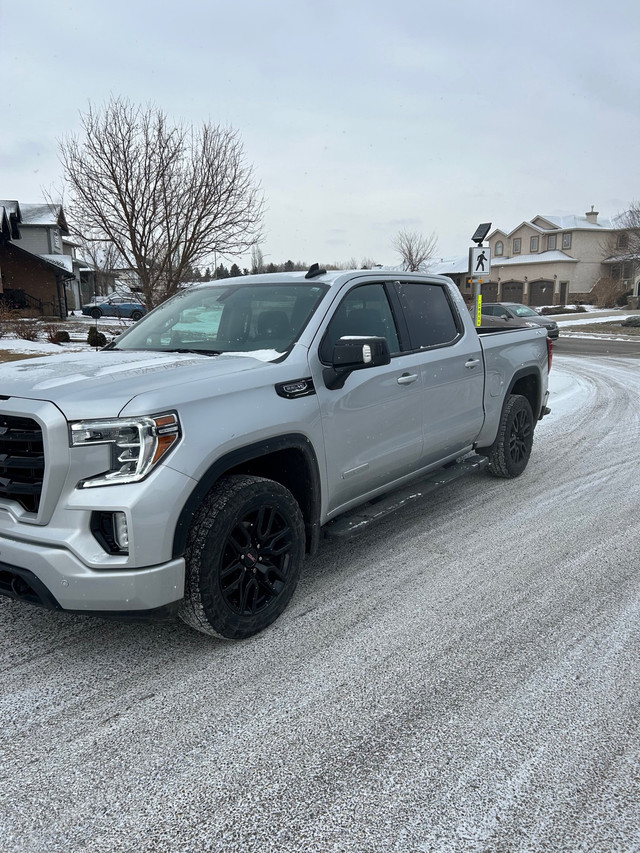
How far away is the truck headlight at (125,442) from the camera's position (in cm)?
270

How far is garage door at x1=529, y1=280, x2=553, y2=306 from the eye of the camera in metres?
59.2

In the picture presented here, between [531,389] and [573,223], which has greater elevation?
[573,223]

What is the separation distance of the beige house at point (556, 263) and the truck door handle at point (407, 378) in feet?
195

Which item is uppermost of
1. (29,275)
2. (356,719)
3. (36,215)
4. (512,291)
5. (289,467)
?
(36,215)

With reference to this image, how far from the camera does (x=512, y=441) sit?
608 cm

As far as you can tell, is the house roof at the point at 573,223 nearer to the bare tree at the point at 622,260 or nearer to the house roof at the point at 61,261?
the bare tree at the point at 622,260

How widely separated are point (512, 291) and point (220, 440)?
6364cm

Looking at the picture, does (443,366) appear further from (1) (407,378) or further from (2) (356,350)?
(2) (356,350)

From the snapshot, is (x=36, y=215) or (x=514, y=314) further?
(x=36, y=215)

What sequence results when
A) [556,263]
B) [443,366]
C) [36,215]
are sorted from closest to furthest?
1. [443,366]
2. [36,215]
3. [556,263]

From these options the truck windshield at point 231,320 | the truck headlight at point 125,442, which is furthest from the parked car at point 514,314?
the truck headlight at point 125,442

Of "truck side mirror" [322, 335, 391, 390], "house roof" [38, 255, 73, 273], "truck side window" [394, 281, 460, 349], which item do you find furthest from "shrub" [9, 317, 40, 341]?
"house roof" [38, 255, 73, 273]

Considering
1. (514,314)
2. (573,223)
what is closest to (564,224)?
(573,223)

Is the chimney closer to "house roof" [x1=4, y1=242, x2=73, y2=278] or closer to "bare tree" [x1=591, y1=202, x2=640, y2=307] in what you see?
"bare tree" [x1=591, y1=202, x2=640, y2=307]
